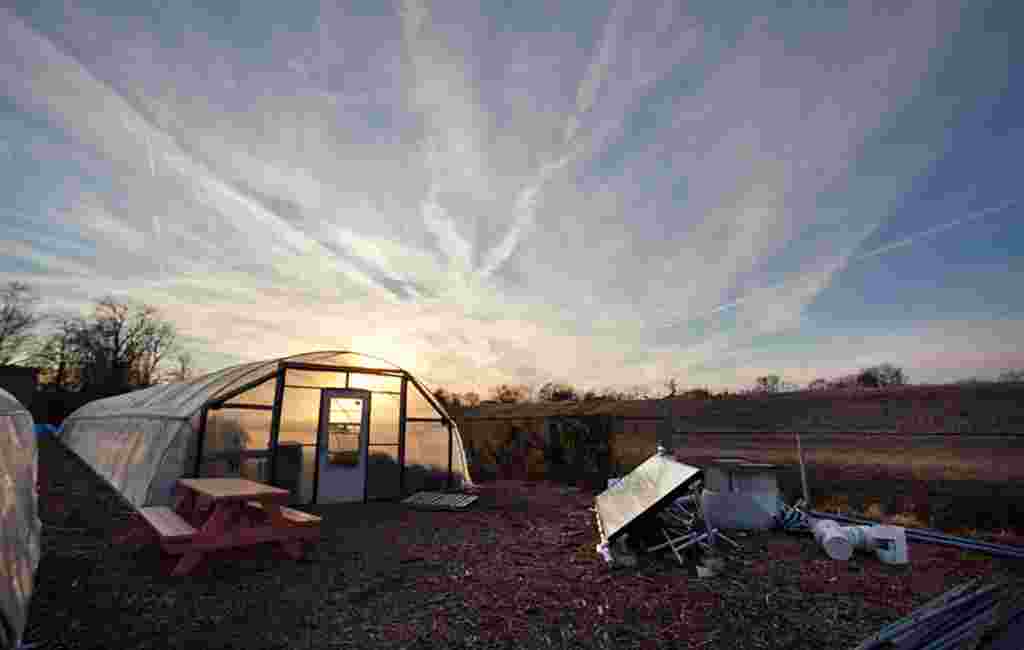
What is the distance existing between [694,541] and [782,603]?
149 cm

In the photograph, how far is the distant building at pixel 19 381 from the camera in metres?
29.0

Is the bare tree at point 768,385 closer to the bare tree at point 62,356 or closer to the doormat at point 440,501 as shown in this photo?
the doormat at point 440,501

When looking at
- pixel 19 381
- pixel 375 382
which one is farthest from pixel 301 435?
pixel 19 381

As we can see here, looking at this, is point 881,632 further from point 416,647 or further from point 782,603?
point 416,647

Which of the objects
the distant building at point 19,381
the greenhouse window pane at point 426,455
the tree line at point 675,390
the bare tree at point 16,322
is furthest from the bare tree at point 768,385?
the bare tree at point 16,322

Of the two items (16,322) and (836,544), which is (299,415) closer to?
(836,544)

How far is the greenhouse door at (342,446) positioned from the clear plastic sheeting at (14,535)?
4578 mm

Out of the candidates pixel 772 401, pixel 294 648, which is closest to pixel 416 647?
pixel 294 648

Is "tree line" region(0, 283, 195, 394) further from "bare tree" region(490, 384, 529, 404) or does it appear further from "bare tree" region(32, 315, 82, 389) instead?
"bare tree" region(490, 384, 529, 404)

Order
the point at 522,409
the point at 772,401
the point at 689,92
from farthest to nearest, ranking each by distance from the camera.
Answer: the point at 522,409
the point at 772,401
the point at 689,92

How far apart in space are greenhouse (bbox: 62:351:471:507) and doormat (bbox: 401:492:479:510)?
60 cm

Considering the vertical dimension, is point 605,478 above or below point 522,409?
below

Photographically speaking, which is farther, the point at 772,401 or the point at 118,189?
the point at 772,401

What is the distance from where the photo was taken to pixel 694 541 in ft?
19.2
